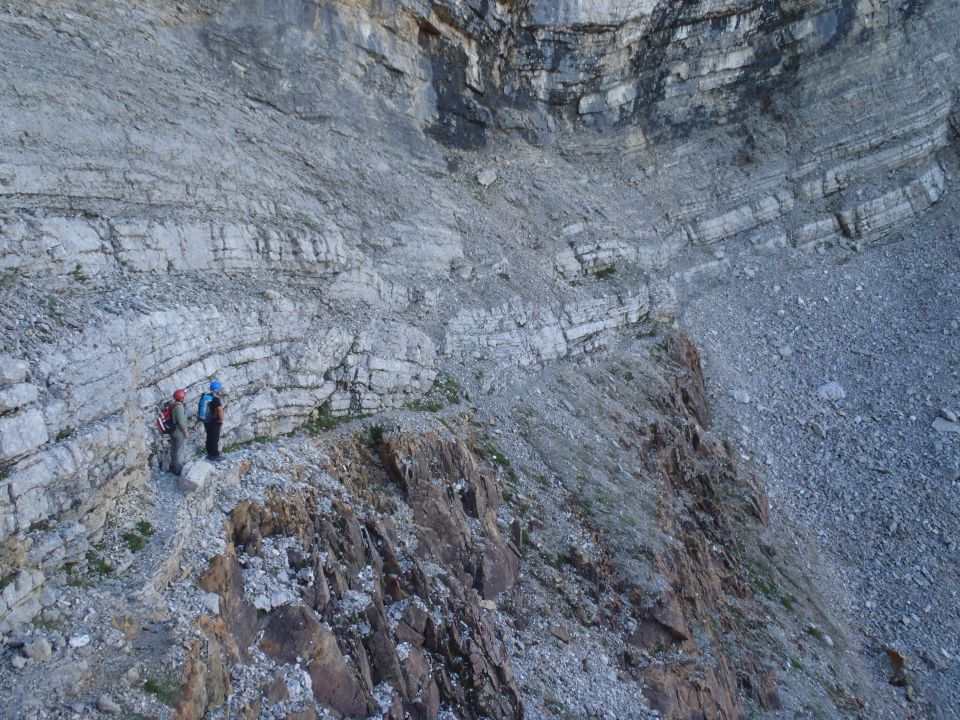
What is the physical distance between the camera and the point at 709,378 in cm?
2505

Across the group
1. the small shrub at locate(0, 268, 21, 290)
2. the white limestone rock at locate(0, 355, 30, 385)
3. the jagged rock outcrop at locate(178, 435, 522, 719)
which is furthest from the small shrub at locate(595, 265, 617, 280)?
the white limestone rock at locate(0, 355, 30, 385)

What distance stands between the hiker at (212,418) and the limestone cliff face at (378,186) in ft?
2.57

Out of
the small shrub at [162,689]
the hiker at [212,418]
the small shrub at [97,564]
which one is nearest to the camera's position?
the small shrub at [162,689]

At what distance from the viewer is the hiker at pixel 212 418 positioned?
11.2 m

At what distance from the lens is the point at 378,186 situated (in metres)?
20.5

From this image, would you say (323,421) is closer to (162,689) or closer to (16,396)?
(16,396)

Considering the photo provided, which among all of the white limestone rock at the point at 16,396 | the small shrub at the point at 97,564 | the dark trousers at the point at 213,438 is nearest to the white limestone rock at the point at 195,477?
the dark trousers at the point at 213,438

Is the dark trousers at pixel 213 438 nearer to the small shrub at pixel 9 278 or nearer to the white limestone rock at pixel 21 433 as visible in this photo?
the white limestone rock at pixel 21 433

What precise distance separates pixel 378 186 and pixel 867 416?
59.7ft

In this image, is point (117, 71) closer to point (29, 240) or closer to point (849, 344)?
point (29, 240)

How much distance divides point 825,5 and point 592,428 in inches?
954

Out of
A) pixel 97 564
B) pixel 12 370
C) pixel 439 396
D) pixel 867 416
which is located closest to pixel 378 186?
pixel 439 396

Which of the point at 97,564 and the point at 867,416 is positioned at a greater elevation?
the point at 97,564

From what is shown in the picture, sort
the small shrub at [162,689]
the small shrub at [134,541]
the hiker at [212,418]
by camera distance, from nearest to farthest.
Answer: the small shrub at [162,689]
the small shrub at [134,541]
the hiker at [212,418]
